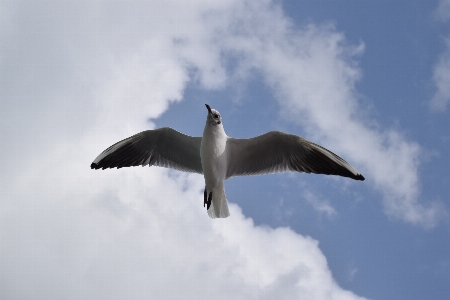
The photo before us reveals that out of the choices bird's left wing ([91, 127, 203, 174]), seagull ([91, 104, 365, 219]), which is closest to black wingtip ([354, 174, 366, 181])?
seagull ([91, 104, 365, 219])

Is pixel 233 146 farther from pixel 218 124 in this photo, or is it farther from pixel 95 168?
pixel 95 168

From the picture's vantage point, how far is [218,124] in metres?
7.76

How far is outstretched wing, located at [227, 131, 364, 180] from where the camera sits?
7895 millimetres

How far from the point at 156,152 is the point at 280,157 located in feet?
6.83

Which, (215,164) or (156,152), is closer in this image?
(215,164)

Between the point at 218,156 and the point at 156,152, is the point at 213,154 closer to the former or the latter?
the point at 218,156

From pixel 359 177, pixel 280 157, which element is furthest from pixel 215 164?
pixel 359 177

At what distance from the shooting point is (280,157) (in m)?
8.26

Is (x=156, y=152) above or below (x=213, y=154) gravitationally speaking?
above

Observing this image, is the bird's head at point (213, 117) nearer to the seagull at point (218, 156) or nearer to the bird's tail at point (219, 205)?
the seagull at point (218, 156)

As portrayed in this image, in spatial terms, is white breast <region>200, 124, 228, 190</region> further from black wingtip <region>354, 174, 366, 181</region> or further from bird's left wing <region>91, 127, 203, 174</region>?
black wingtip <region>354, 174, 366, 181</region>

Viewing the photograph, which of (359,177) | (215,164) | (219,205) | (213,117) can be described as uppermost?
(213,117)

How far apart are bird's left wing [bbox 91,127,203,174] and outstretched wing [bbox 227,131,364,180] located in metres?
0.64

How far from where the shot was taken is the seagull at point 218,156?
7.84 meters
